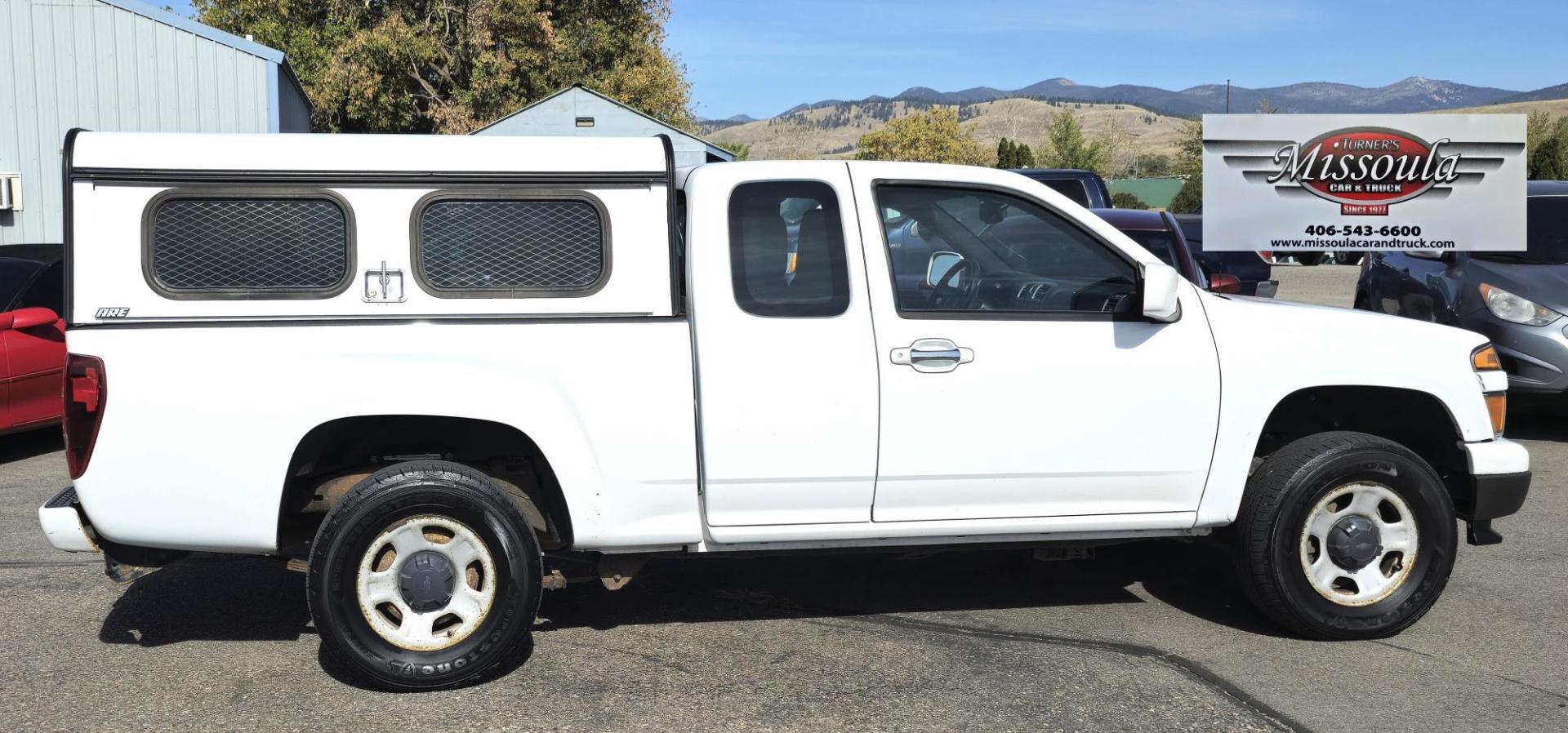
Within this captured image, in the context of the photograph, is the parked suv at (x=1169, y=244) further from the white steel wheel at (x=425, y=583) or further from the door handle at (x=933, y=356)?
the white steel wheel at (x=425, y=583)

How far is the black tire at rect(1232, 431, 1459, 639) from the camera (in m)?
5.15

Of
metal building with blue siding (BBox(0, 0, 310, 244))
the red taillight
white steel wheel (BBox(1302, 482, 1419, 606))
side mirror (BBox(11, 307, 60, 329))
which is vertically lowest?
white steel wheel (BBox(1302, 482, 1419, 606))

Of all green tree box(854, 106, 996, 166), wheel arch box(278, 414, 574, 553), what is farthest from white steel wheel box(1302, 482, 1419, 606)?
green tree box(854, 106, 996, 166)

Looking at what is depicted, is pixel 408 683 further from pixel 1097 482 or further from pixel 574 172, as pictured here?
pixel 1097 482

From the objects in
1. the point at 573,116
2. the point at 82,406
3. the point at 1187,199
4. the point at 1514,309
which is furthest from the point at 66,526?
the point at 1187,199

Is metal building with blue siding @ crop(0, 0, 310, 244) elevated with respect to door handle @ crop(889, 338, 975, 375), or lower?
elevated

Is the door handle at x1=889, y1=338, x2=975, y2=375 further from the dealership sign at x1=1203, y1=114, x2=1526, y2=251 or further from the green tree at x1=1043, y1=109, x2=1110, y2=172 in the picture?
the green tree at x1=1043, y1=109, x2=1110, y2=172

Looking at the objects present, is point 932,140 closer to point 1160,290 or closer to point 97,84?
point 97,84

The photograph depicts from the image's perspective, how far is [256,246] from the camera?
464cm

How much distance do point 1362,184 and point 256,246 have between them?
7923 mm

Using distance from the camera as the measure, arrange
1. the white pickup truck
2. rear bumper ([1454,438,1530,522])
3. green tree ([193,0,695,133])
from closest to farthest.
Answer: the white pickup truck, rear bumper ([1454,438,1530,522]), green tree ([193,0,695,133])

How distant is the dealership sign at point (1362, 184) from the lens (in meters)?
9.55

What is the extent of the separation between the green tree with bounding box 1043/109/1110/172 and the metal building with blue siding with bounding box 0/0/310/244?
5697cm

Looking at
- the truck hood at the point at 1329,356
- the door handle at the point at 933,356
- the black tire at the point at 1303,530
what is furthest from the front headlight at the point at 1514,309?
the door handle at the point at 933,356
